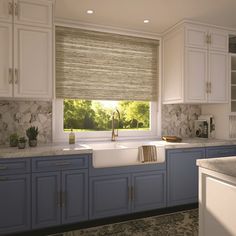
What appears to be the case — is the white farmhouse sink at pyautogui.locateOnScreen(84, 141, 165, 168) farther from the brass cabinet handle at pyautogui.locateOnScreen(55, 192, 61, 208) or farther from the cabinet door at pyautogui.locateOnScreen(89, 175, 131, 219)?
the brass cabinet handle at pyautogui.locateOnScreen(55, 192, 61, 208)

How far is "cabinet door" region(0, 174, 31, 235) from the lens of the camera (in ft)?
7.12

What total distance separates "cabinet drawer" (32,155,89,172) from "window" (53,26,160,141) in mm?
705

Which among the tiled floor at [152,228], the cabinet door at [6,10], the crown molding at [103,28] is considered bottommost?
the tiled floor at [152,228]

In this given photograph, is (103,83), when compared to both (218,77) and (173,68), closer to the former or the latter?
(173,68)

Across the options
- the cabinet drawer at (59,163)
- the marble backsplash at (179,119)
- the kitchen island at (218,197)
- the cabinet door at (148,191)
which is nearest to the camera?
the kitchen island at (218,197)

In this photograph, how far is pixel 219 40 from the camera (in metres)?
3.29

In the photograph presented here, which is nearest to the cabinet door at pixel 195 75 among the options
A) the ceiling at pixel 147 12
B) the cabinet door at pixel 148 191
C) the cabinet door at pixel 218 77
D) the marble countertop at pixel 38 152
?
the cabinet door at pixel 218 77

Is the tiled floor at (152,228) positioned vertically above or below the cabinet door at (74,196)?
below

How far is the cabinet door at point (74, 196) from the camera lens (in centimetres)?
239

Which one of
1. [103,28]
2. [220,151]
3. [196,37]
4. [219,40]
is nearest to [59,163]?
[103,28]

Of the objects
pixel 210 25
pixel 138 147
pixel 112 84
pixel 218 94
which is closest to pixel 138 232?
pixel 138 147

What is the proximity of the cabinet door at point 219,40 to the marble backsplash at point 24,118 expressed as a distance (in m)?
2.36

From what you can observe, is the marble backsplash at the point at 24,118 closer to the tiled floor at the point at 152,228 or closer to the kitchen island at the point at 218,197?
the tiled floor at the point at 152,228

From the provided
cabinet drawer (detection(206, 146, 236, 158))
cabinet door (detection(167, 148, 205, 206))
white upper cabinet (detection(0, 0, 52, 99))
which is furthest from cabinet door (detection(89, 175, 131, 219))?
cabinet drawer (detection(206, 146, 236, 158))
